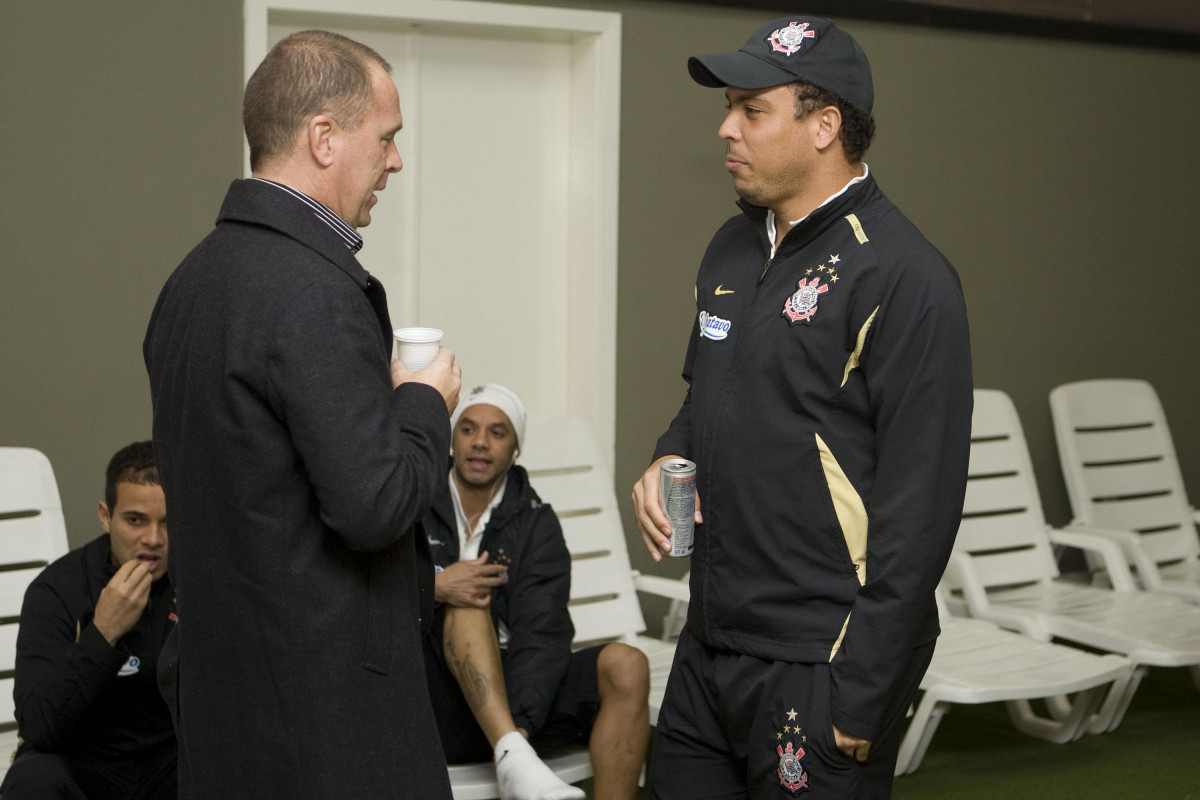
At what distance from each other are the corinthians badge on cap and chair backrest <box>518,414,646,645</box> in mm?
2168

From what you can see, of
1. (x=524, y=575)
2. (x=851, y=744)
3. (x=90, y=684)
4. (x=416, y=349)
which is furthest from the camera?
(x=524, y=575)

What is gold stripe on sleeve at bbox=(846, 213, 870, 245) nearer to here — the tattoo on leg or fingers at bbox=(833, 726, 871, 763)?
fingers at bbox=(833, 726, 871, 763)

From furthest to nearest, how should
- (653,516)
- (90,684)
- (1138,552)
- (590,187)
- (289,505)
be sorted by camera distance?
(1138,552) → (590,187) → (90,684) → (653,516) → (289,505)

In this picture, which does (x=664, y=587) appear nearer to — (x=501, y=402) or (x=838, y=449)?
(x=501, y=402)

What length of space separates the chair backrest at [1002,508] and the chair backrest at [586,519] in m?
1.48

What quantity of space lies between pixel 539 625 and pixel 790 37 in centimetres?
182

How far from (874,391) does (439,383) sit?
0.67m

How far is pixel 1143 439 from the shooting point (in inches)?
221

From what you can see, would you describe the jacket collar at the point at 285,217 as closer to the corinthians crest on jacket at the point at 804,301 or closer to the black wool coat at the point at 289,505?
the black wool coat at the point at 289,505

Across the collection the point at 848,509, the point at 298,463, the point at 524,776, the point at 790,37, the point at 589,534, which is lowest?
the point at 524,776

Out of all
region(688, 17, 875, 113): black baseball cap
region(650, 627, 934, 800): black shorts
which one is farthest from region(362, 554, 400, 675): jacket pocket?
region(688, 17, 875, 113): black baseball cap

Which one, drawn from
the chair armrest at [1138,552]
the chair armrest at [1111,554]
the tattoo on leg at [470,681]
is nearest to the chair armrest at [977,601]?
the chair armrest at [1111,554]

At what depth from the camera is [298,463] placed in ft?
5.54

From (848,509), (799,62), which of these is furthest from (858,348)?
(799,62)
